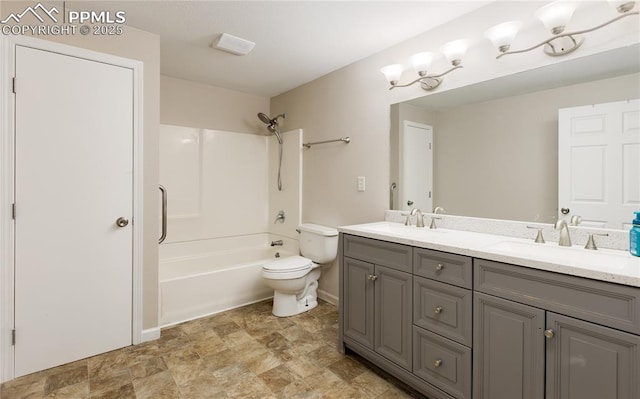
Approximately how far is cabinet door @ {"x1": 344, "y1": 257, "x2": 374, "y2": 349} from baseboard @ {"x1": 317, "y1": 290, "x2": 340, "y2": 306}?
903mm

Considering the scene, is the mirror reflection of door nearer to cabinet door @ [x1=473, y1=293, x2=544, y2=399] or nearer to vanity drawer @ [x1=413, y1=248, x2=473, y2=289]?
vanity drawer @ [x1=413, y1=248, x2=473, y2=289]

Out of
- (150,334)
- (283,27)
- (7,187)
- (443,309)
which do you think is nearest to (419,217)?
(443,309)

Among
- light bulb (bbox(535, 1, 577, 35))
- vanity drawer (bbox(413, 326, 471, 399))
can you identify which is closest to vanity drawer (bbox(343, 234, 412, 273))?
vanity drawer (bbox(413, 326, 471, 399))

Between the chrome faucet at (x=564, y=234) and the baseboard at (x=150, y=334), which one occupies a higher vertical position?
the chrome faucet at (x=564, y=234)

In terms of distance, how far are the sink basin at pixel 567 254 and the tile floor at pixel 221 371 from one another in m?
0.98

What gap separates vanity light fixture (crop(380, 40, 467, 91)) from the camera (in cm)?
188

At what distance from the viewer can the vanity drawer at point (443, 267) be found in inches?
57.0

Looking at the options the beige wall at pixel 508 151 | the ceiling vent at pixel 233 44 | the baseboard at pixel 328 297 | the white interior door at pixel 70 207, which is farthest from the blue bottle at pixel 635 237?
the white interior door at pixel 70 207

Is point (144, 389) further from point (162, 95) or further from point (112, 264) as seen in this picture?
point (162, 95)

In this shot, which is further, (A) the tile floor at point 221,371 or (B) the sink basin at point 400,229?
(B) the sink basin at point 400,229

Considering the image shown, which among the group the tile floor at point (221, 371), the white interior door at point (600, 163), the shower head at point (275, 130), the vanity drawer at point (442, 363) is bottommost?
the tile floor at point (221, 371)

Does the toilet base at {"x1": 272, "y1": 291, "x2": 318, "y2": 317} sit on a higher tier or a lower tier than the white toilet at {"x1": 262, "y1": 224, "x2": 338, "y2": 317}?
lower

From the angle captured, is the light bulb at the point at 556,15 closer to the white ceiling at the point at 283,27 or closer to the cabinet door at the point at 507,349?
the white ceiling at the point at 283,27

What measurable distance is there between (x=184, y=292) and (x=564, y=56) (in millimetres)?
3030
